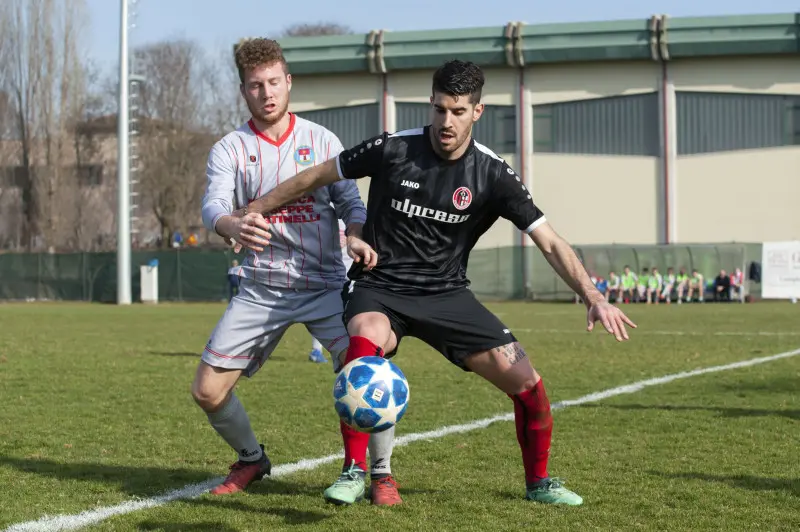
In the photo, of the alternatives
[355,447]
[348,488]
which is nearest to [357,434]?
[355,447]

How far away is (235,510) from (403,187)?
1734mm

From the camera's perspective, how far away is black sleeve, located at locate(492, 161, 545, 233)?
552 centimetres

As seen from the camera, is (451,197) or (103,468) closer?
(451,197)

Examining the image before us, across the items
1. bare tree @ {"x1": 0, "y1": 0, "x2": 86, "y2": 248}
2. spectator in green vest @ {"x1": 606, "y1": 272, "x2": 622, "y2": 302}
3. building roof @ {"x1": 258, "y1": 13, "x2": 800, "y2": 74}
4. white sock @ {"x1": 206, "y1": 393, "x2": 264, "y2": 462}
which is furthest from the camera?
bare tree @ {"x1": 0, "y1": 0, "x2": 86, "y2": 248}

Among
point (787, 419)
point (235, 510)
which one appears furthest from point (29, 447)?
point (787, 419)

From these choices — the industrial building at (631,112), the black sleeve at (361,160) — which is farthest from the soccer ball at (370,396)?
the industrial building at (631,112)

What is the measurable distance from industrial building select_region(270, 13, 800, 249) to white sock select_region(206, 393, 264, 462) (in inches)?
1491

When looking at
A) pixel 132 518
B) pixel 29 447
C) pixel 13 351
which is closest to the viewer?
pixel 132 518

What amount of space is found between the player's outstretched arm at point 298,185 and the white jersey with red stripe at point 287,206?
188 mm

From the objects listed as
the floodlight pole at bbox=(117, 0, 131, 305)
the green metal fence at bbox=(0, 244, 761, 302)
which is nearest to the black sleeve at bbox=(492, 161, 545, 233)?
the floodlight pole at bbox=(117, 0, 131, 305)

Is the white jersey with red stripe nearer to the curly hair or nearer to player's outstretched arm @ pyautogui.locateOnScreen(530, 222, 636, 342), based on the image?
the curly hair

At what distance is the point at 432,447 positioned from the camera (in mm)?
7293

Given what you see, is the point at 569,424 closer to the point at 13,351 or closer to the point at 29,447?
the point at 29,447

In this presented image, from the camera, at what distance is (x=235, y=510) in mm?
5344
